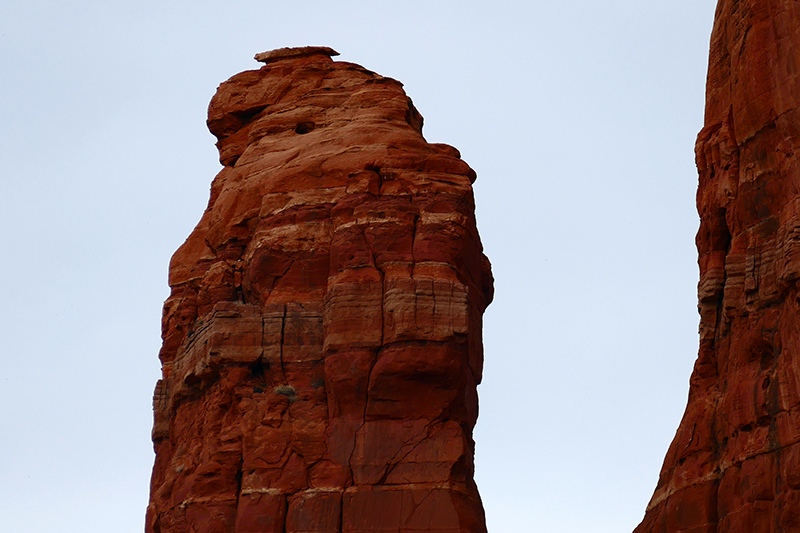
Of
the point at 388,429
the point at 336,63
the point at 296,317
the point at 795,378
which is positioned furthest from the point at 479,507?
the point at 336,63

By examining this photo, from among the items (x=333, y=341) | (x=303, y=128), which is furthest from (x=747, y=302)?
(x=303, y=128)

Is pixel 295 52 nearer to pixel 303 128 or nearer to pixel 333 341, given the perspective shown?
pixel 303 128

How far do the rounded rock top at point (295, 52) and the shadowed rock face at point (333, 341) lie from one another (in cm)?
337

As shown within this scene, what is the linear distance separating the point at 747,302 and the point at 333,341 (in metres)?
14.4

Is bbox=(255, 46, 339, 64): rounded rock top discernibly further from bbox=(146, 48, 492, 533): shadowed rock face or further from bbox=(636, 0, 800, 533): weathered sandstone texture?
bbox=(636, 0, 800, 533): weathered sandstone texture

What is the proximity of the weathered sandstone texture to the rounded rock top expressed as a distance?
1824 cm

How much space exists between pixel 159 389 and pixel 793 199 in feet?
92.8

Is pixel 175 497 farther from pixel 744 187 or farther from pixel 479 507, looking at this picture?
pixel 744 187

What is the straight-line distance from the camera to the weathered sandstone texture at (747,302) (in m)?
58.8

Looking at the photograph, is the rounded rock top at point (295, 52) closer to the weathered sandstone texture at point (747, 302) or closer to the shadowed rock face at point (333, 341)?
the shadowed rock face at point (333, 341)

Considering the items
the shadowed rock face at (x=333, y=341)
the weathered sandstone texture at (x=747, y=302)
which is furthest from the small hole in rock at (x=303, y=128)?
the weathered sandstone texture at (x=747, y=302)

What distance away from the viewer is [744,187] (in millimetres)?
63719

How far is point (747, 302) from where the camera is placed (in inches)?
2459

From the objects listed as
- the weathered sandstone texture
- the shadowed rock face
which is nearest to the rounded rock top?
the shadowed rock face
